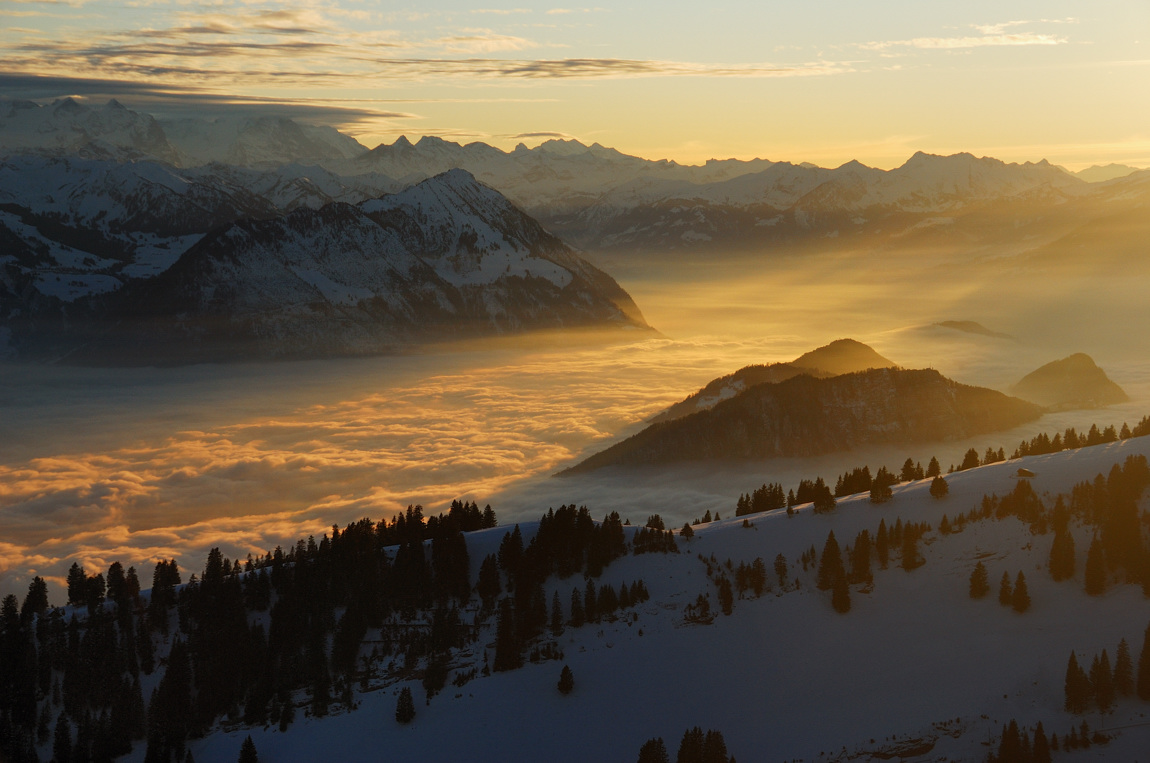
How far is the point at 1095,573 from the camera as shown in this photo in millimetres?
98250

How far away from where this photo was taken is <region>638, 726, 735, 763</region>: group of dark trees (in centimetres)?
8588

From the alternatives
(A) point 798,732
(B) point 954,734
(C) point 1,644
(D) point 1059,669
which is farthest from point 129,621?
(D) point 1059,669

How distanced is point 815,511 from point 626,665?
40.7m

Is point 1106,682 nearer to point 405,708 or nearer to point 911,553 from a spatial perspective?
point 911,553

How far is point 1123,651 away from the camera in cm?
8481

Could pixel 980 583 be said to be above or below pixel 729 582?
above

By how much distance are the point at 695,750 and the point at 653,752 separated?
404 centimetres

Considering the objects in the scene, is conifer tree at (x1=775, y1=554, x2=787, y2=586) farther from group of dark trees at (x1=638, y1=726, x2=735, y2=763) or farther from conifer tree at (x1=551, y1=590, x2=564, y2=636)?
group of dark trees at (x1=638, y1=726, x2=735, y2=763)

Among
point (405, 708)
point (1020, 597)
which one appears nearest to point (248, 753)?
point (405, 708)

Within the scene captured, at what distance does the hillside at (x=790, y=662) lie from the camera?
89.6 m

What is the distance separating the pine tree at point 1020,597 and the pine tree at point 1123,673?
563 inches

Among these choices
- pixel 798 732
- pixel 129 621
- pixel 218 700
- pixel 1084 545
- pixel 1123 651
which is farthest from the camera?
pixel 129 621

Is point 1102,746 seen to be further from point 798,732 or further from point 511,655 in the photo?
point 511,655

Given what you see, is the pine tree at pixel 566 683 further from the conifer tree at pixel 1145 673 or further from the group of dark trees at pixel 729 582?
the conifer tree at pixel 1145 673
